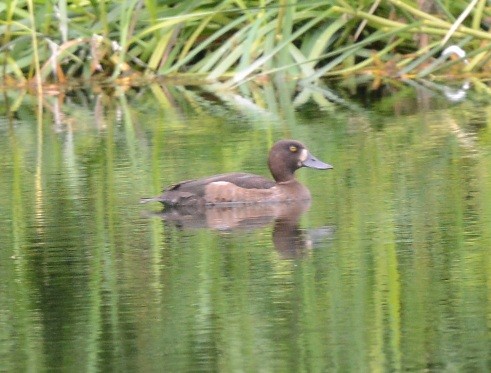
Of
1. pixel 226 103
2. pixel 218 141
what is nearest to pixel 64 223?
pixel 218 141

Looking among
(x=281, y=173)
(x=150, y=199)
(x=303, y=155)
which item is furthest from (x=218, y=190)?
(x=303, y=155)

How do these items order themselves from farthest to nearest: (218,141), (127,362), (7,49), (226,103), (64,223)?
(7,49) → (226,103) → (218,141) → (64,223) → (127,362)

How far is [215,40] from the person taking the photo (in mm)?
20969

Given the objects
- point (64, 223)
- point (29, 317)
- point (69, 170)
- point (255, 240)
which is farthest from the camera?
point (69, 170)

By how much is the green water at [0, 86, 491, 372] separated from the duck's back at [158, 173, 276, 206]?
0.24 meters

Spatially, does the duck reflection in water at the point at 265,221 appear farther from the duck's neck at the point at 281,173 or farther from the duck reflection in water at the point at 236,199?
the duck's neck at the point at 281,173

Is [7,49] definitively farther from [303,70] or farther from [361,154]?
[361,154]

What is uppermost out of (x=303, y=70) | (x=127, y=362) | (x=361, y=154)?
(x=303, y=70)

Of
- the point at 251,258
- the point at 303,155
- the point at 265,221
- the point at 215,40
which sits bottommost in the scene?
the point at 251,258

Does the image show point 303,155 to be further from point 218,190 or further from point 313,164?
point 218,190

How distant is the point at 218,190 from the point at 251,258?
7.45 ft

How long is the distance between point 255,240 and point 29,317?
210 centimetres

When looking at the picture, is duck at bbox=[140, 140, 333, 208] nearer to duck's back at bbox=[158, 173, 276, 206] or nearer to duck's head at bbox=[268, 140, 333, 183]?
duck's back at bbox=[158, 173, 276, 206]

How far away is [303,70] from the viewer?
65.4 ft
